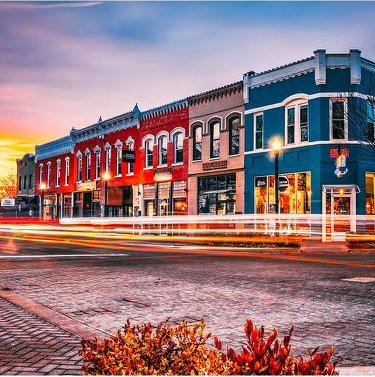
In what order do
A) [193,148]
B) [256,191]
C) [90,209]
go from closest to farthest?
[256,191] → [193,148] → [90,209]

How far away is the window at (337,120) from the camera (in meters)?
27.3

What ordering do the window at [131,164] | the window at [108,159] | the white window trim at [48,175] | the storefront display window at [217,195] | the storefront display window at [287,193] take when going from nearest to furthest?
the storefront display window at [287,193] → the storefront display window at [217,195] → the window at [131,164] → the window at [108,159] → the white window trim at [48,175]

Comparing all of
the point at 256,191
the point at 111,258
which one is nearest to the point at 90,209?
the point at 256,191

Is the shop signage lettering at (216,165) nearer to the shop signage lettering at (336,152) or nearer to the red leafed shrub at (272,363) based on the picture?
the shop signage lettering at (336,152)

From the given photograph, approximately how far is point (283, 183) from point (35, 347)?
24.8m

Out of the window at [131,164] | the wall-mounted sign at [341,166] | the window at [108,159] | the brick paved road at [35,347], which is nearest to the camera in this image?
the brick paved road at [35,347]

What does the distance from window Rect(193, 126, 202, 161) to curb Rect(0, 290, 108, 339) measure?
2632cm

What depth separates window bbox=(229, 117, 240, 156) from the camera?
3250 centimetres

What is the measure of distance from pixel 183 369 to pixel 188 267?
10992mm

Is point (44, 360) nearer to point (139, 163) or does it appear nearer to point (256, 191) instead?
point (256, 191)

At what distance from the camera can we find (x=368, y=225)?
89.2ft

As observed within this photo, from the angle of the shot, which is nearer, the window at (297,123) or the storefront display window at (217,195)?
the window at (297,123)

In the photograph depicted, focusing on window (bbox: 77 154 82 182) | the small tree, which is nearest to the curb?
window (bbox: 77 154 82 182)

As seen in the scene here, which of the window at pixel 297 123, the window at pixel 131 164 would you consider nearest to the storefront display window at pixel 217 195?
the window at pixel 297 123
